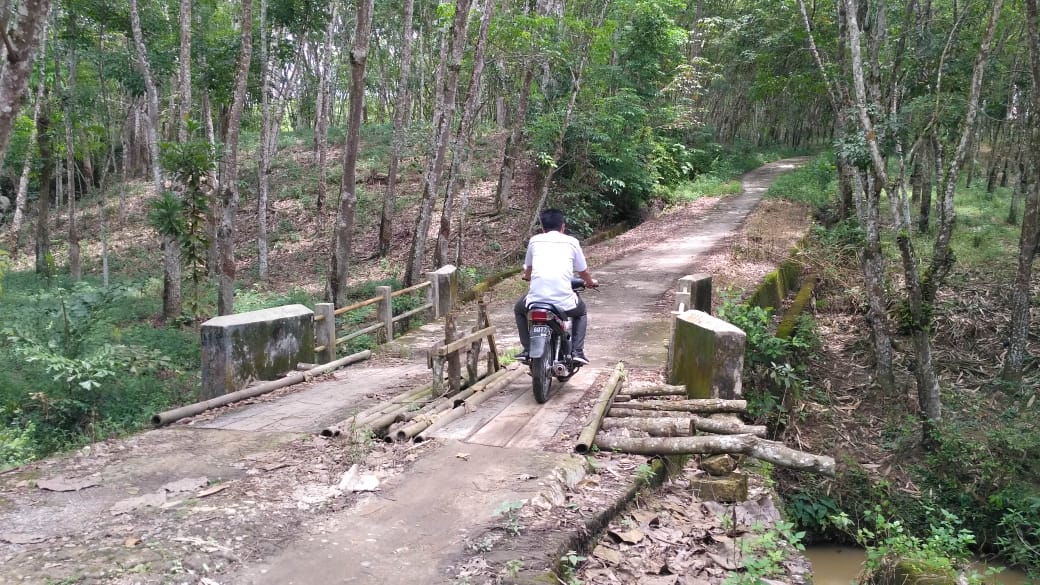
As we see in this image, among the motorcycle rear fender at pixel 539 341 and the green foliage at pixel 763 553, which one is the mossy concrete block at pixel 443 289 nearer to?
the motorcycle rear fender at pixel 539 341

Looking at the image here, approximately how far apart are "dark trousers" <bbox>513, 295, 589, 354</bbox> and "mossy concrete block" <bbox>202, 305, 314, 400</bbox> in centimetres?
294

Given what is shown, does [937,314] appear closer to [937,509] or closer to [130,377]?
[937,509]

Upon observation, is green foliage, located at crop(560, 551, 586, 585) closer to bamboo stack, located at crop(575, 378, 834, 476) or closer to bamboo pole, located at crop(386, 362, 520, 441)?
bamboo stack, located at crop(575, 378, 834, 476)

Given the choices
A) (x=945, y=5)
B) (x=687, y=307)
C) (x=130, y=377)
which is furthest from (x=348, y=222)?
(x=945, y=5)

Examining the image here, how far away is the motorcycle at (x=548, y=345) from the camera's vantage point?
6.36m

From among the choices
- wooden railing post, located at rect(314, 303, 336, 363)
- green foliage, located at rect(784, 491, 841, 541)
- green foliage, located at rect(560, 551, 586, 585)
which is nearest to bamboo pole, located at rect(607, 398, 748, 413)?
green foliage, located at rect(560, 551, 586, 585)

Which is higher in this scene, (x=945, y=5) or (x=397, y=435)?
(x=945, y=5)

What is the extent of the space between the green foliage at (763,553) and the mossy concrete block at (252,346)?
526 centimetres

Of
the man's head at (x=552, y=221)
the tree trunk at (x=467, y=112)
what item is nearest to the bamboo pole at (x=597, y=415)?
the man's head at (x=552, y=221)

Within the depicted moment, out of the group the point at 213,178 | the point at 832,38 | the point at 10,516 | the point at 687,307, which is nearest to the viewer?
the point at 10,516

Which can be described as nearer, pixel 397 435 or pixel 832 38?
pixel 397 435

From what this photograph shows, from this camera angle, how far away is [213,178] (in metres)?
12.6

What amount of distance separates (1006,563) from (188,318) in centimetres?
1466

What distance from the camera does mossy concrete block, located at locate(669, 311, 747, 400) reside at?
6.30 meters
